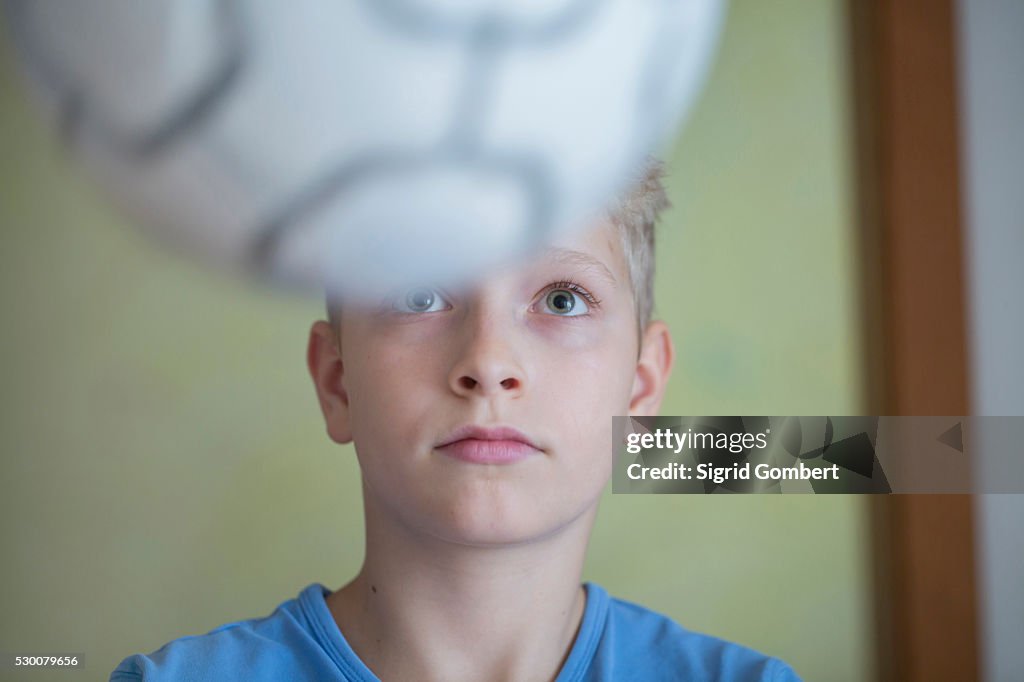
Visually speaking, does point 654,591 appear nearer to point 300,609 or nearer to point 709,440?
point 709,440

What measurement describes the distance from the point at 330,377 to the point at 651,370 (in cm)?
22

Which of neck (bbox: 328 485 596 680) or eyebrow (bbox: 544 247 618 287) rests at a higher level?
eyebrow (bbox: 544 247 618 287)

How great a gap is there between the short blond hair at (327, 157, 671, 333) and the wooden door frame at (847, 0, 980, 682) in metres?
0.26

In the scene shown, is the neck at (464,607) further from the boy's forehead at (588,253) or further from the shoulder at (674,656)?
the boy's forehead at (588,253)

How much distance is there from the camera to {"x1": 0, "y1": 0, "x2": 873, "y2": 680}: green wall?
88cm

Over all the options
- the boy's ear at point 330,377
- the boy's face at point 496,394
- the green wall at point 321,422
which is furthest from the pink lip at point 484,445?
the green wall at point 321,422

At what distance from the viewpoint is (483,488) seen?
56cm

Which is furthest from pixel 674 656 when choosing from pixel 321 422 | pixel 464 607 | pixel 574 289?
pixel 321 422

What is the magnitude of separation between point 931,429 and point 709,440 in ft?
0.59

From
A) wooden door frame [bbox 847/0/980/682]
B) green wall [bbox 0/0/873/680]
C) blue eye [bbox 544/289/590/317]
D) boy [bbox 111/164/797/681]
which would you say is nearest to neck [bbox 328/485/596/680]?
boy [bbox 111/164/797/681]

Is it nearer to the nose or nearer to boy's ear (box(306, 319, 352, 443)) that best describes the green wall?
boy's ear (box(306, 319, 352, 443))

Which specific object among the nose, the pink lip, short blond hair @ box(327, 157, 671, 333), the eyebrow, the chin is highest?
short blond hair @ box(327, 157, 671, 333)

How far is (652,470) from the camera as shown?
833mm

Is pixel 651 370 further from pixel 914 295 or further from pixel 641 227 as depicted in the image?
pixel 914 295
